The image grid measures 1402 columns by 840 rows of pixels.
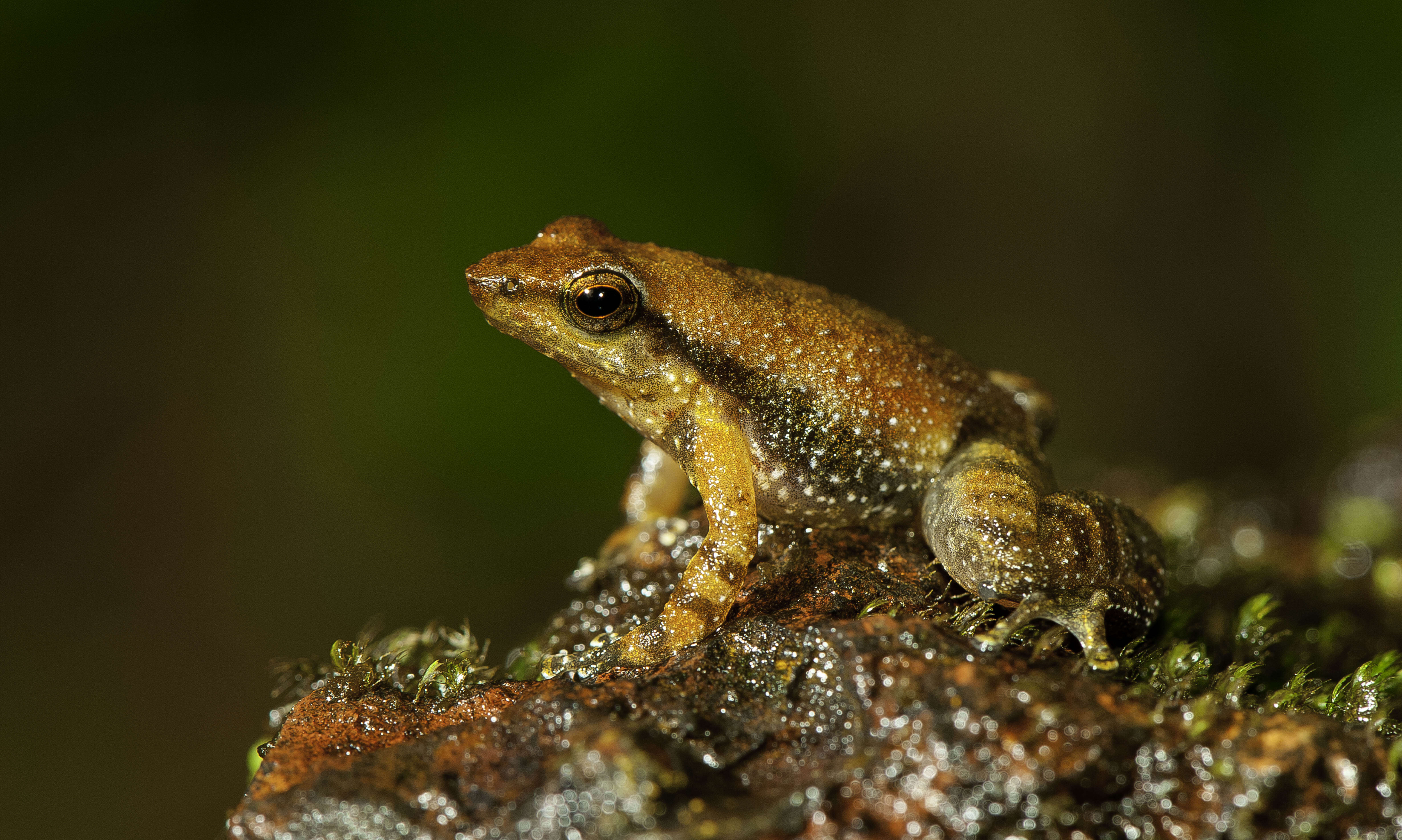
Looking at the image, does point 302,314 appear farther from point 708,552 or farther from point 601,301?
point 708,552

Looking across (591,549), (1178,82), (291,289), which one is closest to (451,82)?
(291,289)

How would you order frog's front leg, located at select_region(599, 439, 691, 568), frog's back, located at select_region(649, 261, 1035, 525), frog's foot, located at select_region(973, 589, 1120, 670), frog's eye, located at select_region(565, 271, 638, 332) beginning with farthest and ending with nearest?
1. frog's front leg, located at select_region(599, 439, 691, 568)
2. frog's back, located at select_region(649, 261, 1035, 525)
3. frog's eye, located at select_region(565, 271, 638, 332)
4. frog's foot, located at select_region(973, 589, 1120, 670)

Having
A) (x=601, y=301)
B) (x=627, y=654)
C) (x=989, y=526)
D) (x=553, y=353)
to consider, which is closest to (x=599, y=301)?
(x=601, y=301)

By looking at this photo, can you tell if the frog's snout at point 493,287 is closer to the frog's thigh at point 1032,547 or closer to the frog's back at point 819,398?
the frog's back at point 819,398

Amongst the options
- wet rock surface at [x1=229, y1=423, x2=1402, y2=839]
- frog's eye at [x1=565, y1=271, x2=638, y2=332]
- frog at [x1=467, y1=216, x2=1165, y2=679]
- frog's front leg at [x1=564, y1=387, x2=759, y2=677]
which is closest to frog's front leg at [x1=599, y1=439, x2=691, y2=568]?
frog at [x1=467, y1=216, x2=1165, y2=679]

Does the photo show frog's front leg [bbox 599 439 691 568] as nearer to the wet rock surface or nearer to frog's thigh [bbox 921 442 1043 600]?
the wet rock surface

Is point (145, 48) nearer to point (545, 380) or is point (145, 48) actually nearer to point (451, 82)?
point (451, 82)
